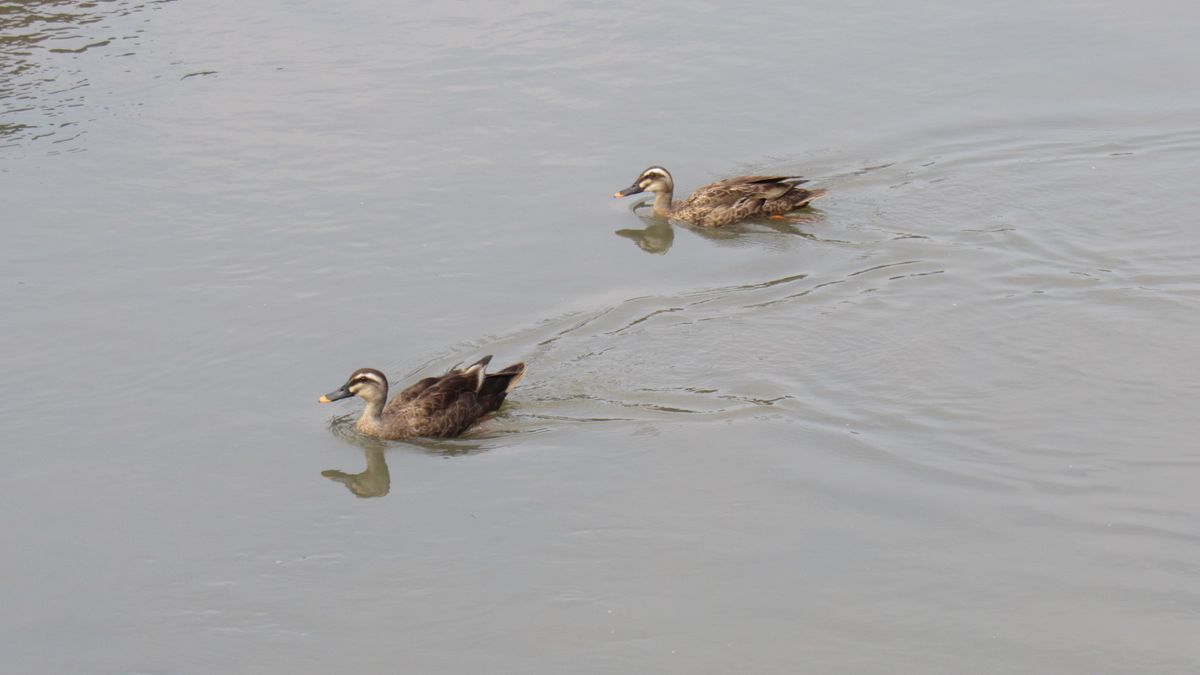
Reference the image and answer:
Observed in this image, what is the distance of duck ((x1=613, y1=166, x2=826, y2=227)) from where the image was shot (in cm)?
1508

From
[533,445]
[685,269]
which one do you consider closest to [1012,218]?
[685,269]

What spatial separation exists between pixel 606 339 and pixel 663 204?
11.3 ft

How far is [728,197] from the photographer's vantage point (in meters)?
15.2

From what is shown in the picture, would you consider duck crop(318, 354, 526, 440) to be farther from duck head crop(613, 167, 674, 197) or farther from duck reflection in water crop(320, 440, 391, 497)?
duck head crop(613, 167, 674, 197)

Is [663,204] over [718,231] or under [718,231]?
over

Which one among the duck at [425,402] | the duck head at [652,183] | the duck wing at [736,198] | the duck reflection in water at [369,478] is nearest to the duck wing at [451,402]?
the duck at [425,402]

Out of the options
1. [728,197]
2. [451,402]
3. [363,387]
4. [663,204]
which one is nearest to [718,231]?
[728,197]

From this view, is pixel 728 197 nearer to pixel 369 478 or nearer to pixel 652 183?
pixel 652 183

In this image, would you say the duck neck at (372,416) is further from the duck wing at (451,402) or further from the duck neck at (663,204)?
the duck neck at (663,204)

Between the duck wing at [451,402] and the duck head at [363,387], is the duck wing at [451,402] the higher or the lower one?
the lower one

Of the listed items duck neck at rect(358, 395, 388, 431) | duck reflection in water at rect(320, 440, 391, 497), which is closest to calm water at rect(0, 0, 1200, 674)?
duck reflection in water at rect(320, 440, 391, 497)

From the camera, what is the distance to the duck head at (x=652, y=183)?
608 inches

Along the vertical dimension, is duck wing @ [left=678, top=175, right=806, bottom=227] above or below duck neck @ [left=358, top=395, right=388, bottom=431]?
above

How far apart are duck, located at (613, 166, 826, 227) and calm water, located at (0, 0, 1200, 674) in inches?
10.0
